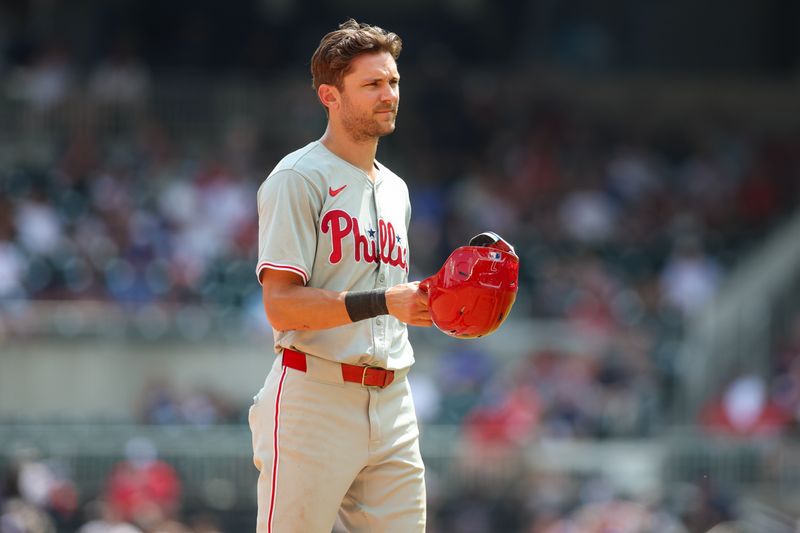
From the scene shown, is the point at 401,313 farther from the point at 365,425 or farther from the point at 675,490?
the point at 675,490

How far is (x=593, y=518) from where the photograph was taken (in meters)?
10.2

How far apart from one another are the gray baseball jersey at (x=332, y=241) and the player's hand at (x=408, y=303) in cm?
27

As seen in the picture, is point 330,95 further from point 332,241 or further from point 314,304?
point 314,304

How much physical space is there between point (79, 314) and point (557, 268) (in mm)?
4911

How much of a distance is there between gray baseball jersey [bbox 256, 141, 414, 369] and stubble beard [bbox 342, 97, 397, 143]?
10cm

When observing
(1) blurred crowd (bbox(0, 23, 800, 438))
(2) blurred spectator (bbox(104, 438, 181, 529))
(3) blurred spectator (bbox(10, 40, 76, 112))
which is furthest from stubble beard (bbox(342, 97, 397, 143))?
(3) blurred spectator (bbox(10, 40, 76, 112))

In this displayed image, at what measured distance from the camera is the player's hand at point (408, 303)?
401cm

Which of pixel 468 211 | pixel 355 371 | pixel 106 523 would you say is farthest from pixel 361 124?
pixel 468 211

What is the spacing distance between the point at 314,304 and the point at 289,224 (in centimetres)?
26

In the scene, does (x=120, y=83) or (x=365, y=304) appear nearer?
(x=365, y=304)

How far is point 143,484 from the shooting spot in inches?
412

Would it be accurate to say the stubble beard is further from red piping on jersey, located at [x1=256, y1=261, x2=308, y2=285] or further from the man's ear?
red piping on jersey, located at [x1=256, y1=261, x2=308, y2=285]

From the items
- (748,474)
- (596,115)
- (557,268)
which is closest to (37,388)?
(557,268)

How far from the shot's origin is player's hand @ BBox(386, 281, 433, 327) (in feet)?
13.1
